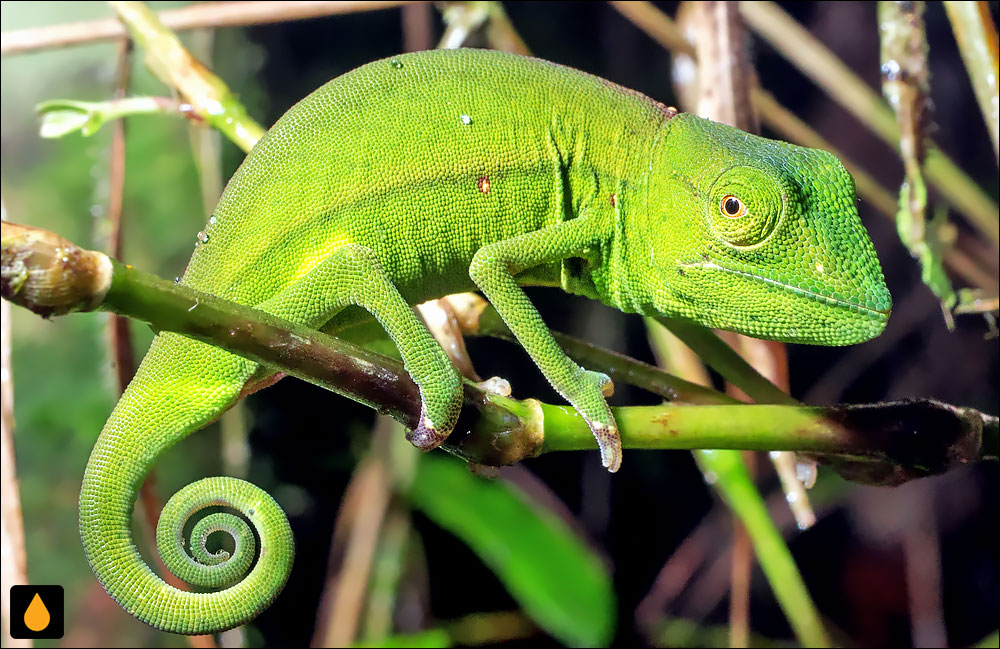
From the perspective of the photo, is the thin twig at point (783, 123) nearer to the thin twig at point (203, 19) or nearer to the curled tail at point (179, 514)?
the thin twig at point (203, 19)

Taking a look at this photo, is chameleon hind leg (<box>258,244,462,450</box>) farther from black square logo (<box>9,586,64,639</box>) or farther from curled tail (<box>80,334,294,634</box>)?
black square logo (<box>9,586,64,639</box>)

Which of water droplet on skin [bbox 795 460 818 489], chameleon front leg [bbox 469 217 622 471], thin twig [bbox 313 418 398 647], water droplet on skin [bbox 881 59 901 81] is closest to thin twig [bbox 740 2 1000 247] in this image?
water droplet on skin [bbox 881 59 901 81]

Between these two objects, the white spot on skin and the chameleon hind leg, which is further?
the white spot on skin

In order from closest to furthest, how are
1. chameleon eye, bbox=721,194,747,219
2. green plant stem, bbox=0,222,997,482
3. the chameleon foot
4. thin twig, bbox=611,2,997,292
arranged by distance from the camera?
1. green plant stem, bbox=0,222,997,482
2. the chameleon foot
3. chameleon eye, bbox=721,194,747,219
4. thin twig, bbox=611,2,997,292

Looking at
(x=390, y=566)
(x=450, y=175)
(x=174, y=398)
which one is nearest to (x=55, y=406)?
(x=390, y=566)

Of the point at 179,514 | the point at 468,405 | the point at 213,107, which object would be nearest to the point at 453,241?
the point at 468,405

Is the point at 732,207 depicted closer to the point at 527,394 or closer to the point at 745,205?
the point at 745,205

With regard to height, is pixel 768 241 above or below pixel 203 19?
below

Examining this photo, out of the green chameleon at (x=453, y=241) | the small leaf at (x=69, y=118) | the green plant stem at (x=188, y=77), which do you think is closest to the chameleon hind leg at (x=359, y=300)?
the green chameleon at (x=453, y=241)

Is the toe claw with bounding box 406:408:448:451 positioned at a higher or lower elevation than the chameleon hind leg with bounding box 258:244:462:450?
lower
